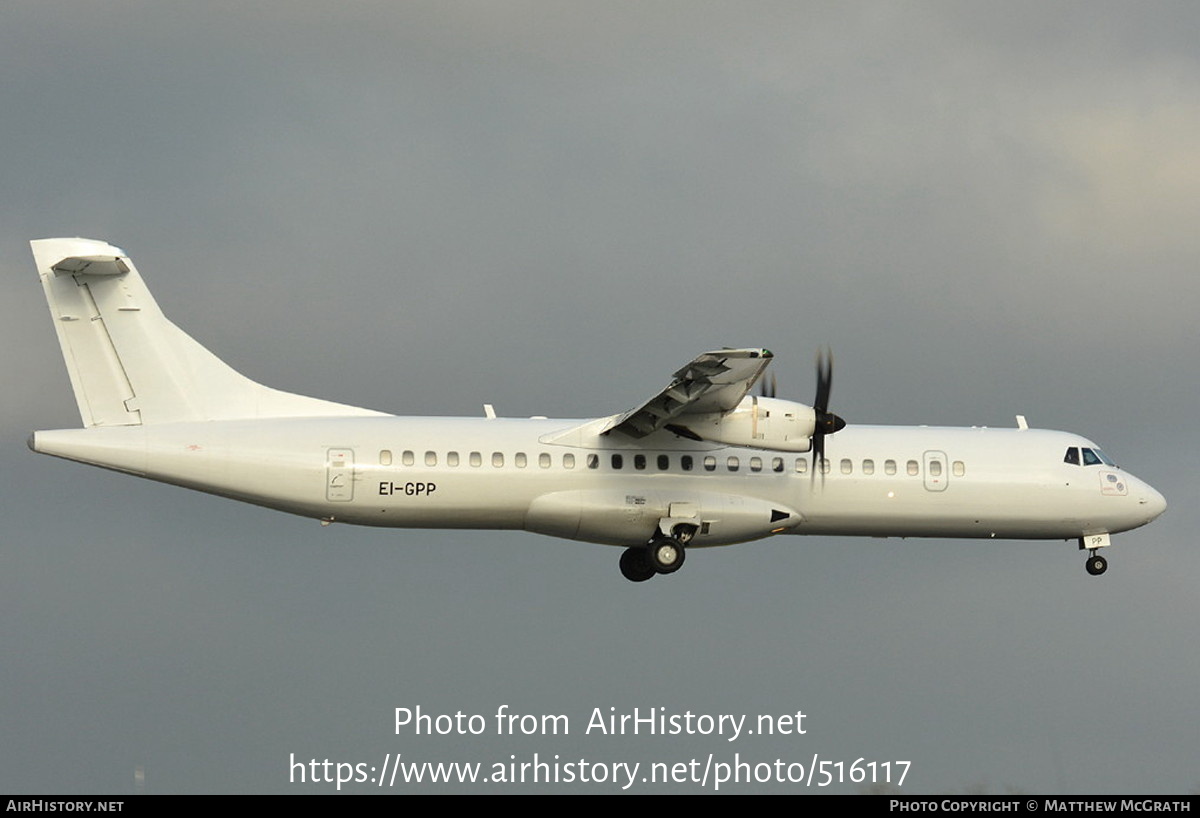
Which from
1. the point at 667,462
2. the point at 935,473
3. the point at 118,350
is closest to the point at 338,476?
the point at 118,350

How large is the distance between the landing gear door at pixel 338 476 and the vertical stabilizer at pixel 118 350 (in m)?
2.05

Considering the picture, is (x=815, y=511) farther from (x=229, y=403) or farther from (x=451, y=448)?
(x=229, y=403)

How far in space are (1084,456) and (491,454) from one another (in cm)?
1244

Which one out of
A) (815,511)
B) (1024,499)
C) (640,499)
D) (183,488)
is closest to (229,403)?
(183,488)

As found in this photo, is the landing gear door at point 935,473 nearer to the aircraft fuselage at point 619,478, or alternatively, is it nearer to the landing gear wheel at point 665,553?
the aircraft fuselage at point 619,478

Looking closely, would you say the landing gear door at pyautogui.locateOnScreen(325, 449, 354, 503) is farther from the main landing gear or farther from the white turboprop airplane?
the main landing gear

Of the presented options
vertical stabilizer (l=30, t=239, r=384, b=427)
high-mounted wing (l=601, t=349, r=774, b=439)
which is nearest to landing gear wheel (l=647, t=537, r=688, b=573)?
high-mounted wing (l=601, t=349, r=774, b=439)

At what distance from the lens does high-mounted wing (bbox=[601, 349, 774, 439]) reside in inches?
1270

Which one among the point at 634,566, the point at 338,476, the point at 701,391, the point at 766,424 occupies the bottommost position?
the point at 634,566

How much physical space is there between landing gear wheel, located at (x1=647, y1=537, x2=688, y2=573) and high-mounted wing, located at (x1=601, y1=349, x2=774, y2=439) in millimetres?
2066

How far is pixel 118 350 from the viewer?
34.5 meters

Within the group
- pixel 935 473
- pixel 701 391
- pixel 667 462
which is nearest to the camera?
pixel 701 391

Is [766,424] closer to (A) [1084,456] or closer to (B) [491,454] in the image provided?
(B) [491,454]
